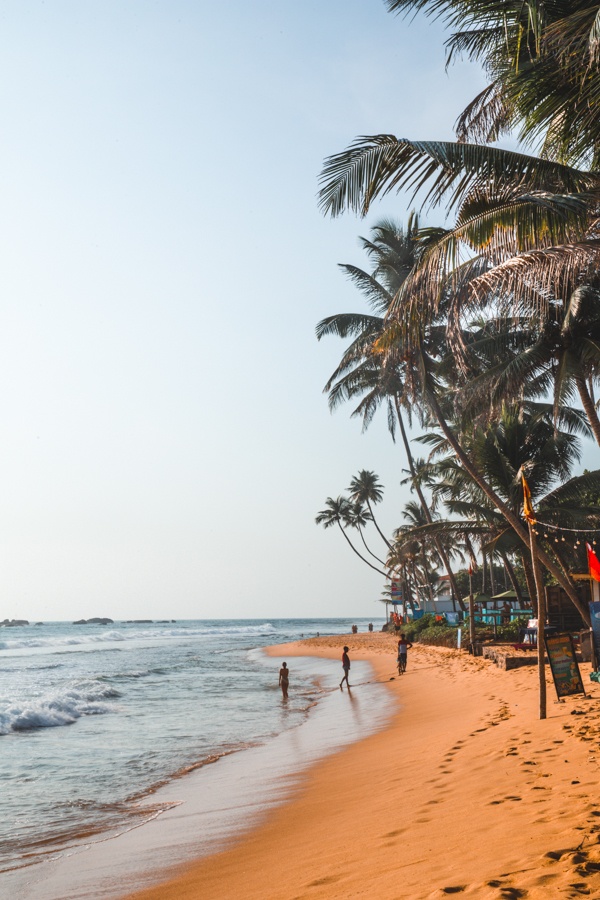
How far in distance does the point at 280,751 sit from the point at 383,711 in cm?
449

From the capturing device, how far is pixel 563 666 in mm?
10938

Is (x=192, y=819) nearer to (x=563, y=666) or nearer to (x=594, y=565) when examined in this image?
(x=563, y=666)

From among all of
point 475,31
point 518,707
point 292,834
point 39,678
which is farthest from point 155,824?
point 39,678

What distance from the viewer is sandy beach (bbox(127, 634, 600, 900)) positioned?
13.8ft

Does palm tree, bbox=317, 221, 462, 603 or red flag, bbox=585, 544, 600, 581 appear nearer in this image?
red flag, bbox=585, 544, 600, 581

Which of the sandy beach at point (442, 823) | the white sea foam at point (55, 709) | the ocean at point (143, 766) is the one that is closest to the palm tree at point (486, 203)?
the sandy beach at point (442, 823)

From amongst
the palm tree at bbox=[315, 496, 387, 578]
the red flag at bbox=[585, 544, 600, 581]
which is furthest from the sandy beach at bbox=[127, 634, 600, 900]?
the palm tree at bbox=[315, 496, 387, 578]

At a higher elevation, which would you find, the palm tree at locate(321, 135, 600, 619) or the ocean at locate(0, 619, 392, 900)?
the palm tree at locate(321, 135, 600, 619)

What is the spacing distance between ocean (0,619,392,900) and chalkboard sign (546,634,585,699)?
4.21 m

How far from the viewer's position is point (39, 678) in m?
33.8

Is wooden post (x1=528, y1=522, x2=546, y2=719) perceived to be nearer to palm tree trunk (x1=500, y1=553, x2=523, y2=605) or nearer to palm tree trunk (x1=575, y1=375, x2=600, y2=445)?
palm tree trunk (x1=575, y1=375, x2=600, y2=445)

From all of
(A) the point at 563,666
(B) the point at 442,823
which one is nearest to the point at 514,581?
(A) the point at 563,666

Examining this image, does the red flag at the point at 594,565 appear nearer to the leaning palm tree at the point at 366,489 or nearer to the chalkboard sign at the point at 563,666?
the chalkboard sign at the point at 563,666

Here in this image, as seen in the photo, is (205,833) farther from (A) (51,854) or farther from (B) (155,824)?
(A) (51,854)
